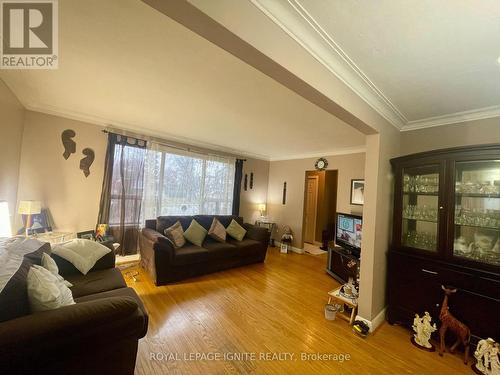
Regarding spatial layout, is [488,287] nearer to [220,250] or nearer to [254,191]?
[220,250]

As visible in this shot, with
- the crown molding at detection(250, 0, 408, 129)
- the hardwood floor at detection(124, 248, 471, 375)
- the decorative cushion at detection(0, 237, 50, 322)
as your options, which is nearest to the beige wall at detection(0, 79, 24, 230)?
the decorative cushion at detection(0, 237, 50, 322)

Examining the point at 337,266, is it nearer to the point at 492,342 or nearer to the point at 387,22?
the point at 492,342

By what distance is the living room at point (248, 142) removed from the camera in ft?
3.82

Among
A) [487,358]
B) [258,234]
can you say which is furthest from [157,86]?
[487,358]

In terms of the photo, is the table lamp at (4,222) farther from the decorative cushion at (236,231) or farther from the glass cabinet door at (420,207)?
the glass cabinet door at (420,207)

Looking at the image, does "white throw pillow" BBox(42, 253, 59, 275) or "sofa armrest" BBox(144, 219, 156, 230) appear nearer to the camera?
"white throw pillow" BBox(42, 253, 59, 275)

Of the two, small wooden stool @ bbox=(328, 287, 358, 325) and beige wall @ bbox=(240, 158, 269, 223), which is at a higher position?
beige wall @ bbox=(240, 158, 269, 223)

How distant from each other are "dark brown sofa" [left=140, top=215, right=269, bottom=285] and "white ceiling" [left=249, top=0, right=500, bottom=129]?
296 centimetres

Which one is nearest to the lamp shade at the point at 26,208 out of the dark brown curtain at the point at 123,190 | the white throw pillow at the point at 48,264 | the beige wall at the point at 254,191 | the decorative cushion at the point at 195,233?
the dark brown curtain at the point at 123,190

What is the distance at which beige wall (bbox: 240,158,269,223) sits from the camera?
18.0 feet

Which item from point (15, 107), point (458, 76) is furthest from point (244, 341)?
point (15, 107)

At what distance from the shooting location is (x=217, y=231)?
402cm

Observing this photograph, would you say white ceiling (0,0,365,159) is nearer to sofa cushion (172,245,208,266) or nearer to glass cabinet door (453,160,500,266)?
glass cabinet door (453,160,500,266)

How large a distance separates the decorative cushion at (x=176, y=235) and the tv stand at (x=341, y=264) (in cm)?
265
